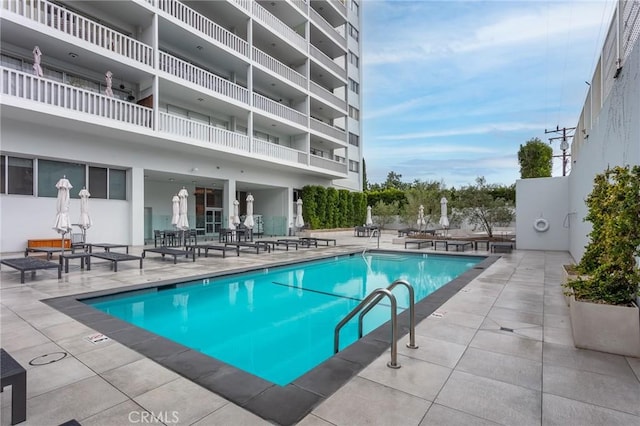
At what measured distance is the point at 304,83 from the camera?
21.6m

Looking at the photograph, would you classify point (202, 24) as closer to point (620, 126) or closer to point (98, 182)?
point (98, 182)

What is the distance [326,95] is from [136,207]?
50.6 feet

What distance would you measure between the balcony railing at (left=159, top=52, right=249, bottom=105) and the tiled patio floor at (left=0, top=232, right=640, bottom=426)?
39.0 feet

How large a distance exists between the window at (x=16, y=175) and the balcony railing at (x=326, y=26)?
1846 centimetres

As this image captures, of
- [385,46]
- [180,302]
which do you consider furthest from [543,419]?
[385,46]

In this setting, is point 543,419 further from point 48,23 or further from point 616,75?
point 48,23

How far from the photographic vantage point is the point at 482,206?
16188mm

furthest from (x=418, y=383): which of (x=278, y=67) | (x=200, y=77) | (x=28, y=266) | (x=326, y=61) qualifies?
(x=326, y=61)

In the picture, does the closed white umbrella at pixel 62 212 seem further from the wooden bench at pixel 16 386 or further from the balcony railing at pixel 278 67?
the balcony railing at pixel 278 67

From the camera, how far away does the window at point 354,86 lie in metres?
29.2

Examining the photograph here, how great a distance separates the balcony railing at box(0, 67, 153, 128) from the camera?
947cm

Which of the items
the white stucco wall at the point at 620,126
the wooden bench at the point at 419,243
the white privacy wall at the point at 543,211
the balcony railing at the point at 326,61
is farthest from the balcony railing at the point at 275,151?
the white stucco wall at the point at 620,126

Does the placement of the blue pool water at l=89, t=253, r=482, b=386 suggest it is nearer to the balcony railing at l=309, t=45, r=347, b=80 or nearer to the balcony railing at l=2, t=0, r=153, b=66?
the balcony railing at l=2, t=0, r=153, b=66

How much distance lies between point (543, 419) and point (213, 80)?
1656cm
